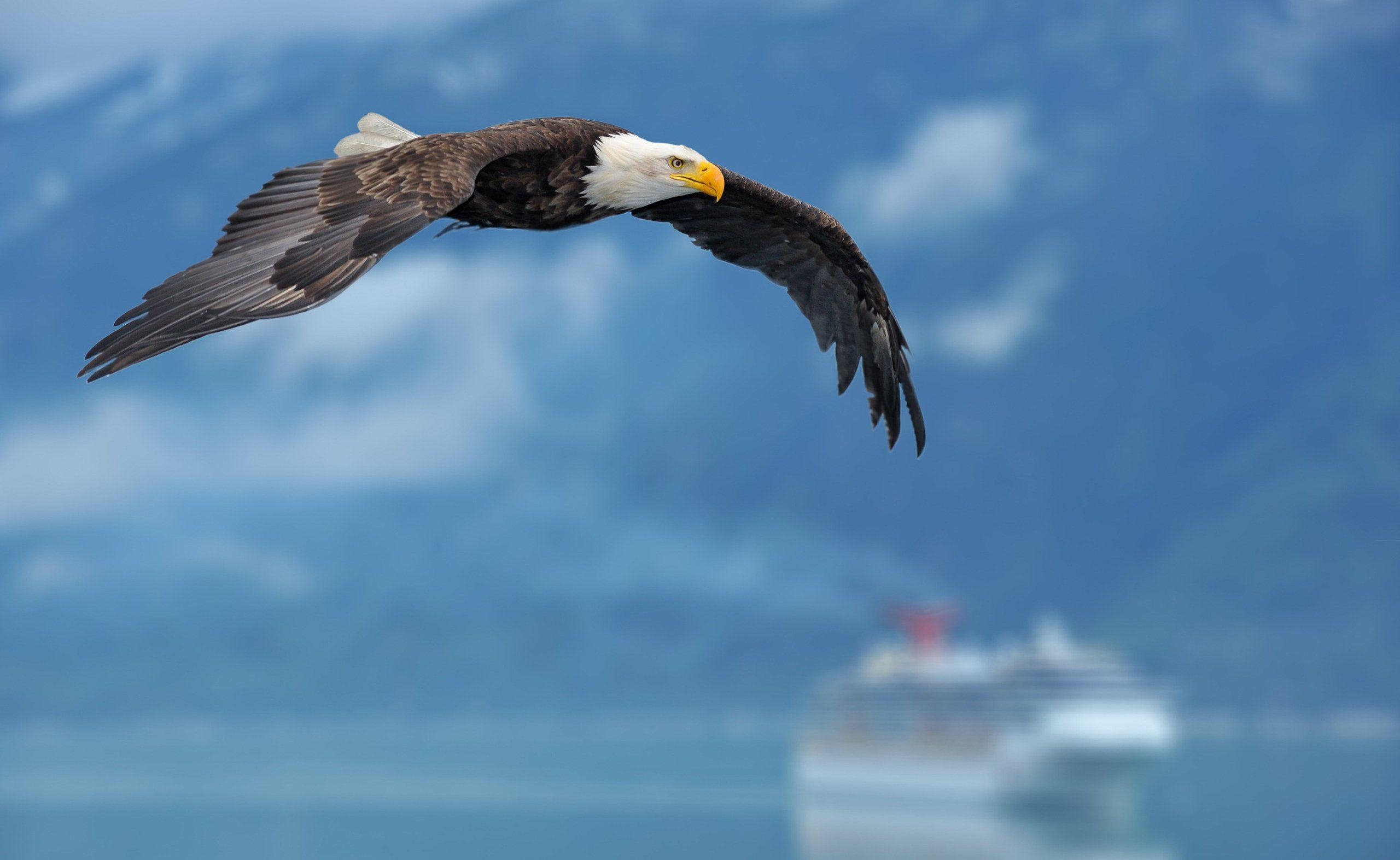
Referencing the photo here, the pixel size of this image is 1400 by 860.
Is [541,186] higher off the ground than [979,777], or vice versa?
[979,777]

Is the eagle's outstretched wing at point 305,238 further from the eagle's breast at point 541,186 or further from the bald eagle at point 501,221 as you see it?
the eagle's breast at point 541,186

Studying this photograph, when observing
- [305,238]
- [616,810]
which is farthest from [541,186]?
[616,810]

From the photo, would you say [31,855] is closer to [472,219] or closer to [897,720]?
[897,720]

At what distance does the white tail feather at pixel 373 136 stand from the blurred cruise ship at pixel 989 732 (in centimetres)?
5028

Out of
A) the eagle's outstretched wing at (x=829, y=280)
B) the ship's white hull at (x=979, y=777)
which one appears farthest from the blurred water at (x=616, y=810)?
the eagle's outstretched wing at (x=829, y=280)

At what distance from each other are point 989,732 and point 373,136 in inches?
2170

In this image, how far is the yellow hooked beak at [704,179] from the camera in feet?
28.7

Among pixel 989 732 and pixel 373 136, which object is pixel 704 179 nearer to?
pixel 373 136

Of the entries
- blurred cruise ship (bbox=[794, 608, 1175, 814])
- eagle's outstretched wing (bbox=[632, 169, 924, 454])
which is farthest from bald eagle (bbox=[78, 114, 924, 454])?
blurred cruise ship (bbox=[794, 608, 1175, 814])

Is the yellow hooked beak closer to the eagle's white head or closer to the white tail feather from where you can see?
the eagle's white head

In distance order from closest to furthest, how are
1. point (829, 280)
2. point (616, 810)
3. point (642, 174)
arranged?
point (642, 174) → point (829, 280) → point (616, 810)

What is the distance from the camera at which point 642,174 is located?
8.56 meters

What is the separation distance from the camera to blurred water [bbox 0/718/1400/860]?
2832 inches

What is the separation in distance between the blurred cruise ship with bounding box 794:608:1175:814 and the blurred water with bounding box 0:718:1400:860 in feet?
5.88
